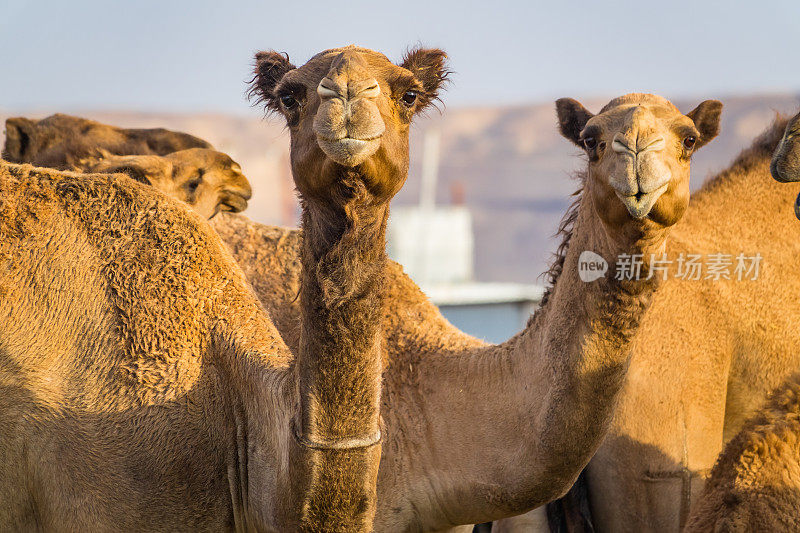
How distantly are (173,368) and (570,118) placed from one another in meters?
2.02

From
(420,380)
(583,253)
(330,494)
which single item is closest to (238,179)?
(420,380)

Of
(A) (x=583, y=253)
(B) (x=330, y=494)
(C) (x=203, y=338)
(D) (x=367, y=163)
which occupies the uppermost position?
(D) (x=367, y=163)

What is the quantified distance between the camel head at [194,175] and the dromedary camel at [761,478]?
3.14 m

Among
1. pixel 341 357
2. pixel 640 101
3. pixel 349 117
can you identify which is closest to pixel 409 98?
pixel 349 117

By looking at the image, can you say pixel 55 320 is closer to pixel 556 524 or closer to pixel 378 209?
pixel 378 209

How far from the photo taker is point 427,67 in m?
3.36

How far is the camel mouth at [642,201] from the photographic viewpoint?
3473mm

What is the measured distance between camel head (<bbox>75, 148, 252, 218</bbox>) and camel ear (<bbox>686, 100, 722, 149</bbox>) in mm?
2528

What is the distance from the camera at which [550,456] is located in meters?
3.85

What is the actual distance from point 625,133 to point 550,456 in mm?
1233

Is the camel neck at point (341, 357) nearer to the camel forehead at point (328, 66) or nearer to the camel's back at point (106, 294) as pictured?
the camel forehead at point (328, 66)

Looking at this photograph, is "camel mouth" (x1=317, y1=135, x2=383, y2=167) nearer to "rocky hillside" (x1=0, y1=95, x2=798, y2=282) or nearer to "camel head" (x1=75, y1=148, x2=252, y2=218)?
"camel head" (x1=75, y1=148, x2=252, y2=218)

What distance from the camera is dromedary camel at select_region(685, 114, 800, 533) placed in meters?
3.01

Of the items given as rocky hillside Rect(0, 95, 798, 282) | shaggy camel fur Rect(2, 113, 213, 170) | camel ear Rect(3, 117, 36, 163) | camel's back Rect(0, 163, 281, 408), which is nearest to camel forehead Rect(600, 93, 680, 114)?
camel's back Rect(0, 163, 281, 408)
